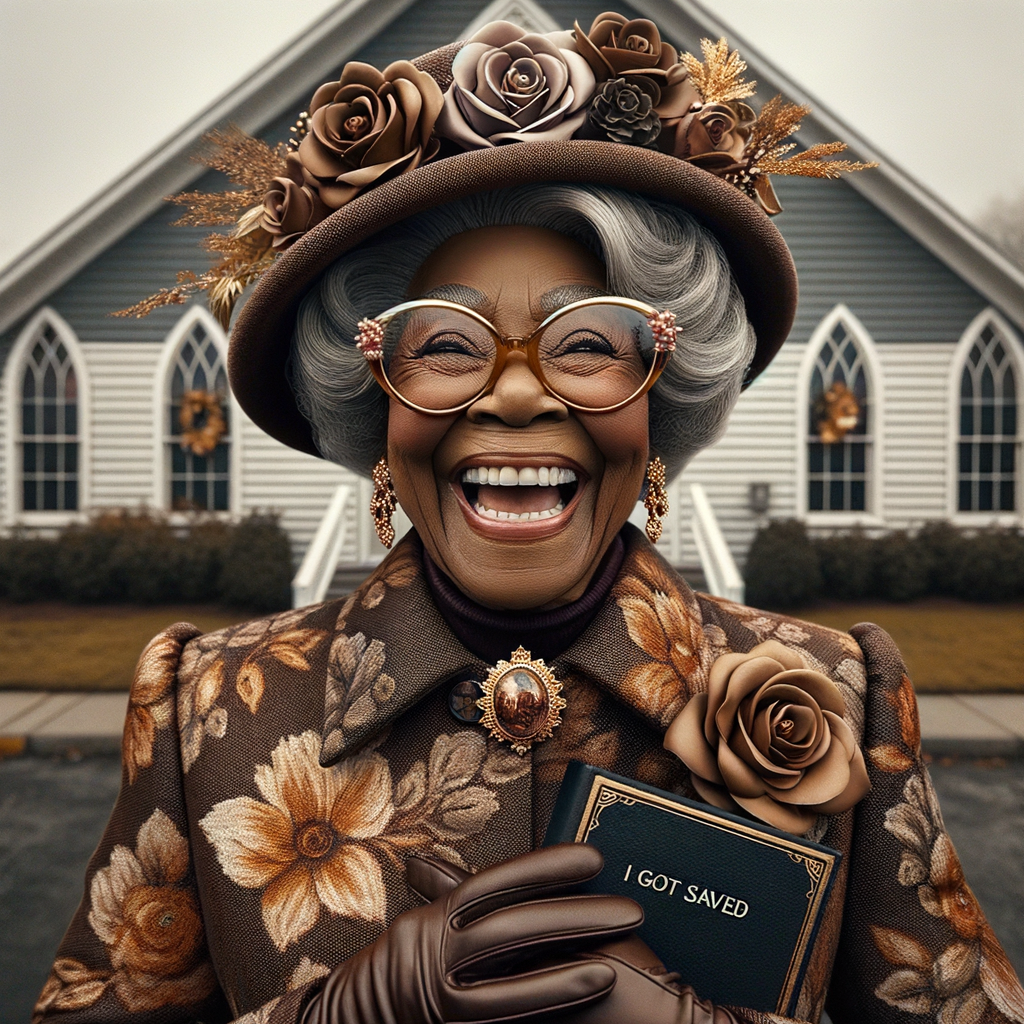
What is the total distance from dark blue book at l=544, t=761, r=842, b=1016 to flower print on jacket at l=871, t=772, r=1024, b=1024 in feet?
0.93

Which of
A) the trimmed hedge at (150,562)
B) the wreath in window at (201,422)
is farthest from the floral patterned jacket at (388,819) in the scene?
the wreath in window at (201,422)

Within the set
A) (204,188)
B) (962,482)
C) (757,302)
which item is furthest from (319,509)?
(757,302)

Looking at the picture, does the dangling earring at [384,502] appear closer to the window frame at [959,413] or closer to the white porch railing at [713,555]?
the white porch railing at [713,555]

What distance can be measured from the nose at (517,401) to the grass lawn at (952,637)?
27.7ft

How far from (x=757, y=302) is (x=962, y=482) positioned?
392 inches

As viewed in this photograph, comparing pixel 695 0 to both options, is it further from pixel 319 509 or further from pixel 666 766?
pixel 666 766

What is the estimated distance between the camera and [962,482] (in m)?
9.97

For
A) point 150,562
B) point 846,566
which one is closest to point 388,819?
point 150,562

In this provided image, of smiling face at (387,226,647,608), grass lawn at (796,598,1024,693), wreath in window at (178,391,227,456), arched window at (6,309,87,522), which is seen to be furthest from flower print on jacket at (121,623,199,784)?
arched window at (6,309,87,522)

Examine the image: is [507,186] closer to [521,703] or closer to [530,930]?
[521,703]

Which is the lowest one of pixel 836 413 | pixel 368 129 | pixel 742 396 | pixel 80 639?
pixel 80 639

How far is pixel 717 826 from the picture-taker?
3.47ft

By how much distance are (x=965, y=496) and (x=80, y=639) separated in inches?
428

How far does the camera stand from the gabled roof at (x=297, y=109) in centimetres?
870
